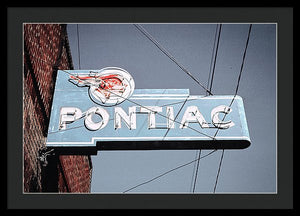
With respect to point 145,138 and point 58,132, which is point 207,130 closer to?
point 145,138

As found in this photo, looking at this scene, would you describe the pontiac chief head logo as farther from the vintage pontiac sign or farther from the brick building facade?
the brick building facade

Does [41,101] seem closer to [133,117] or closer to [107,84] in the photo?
[107,84]

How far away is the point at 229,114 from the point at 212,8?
2274 millimetres

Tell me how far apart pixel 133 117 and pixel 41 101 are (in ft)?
5.77

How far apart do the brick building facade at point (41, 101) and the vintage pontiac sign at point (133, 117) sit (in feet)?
1.15

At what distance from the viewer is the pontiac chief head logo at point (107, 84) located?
1026 centimetres

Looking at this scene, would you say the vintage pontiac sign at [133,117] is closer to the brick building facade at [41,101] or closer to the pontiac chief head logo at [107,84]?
the pontiac chief head logo at [107,84]

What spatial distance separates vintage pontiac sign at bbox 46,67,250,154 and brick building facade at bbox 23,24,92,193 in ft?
1.15

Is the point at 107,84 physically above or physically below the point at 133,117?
above

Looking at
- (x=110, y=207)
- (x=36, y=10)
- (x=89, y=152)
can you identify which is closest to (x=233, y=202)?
(x=110, y=207)

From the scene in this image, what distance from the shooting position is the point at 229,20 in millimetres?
8914

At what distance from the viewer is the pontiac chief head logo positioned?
10.3 meters

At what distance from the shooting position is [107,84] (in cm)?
1041

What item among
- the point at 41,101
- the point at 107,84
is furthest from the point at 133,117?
the point at 41,101
